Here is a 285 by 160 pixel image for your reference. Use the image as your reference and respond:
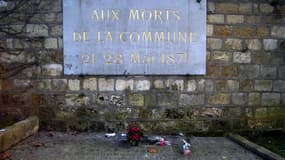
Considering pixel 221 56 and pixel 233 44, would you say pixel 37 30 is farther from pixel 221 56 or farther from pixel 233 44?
pixel 233 44

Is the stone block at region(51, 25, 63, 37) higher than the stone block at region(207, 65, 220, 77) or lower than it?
higher

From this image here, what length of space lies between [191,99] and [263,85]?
48.1 inches

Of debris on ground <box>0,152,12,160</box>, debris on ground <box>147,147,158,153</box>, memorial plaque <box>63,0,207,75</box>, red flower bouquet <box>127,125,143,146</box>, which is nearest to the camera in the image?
debris on ground <box>0,152,12,160</box>

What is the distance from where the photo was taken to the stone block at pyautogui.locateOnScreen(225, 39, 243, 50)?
5.62 m

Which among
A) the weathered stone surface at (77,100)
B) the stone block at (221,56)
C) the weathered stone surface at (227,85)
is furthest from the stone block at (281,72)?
the weathered stone surface at (77,100)

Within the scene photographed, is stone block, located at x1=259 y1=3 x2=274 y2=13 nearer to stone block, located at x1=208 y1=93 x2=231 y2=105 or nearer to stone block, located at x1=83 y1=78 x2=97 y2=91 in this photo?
stone block, located at x1=208 y1=93 x2=231 y2=105

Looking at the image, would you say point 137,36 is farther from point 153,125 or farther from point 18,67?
point 18,67

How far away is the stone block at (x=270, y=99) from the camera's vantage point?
18.8 feet

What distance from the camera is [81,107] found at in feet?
18.2

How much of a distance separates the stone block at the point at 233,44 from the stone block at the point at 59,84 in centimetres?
267

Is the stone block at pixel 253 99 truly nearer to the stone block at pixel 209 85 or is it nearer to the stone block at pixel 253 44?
the stone block at pixel 209 85

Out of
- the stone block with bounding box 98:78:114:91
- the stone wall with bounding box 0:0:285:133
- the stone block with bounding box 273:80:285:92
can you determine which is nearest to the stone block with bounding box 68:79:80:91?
the stone wall with bounding box 0:0:285:133

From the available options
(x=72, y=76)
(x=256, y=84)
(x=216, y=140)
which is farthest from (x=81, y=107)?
(x=256, y=84)

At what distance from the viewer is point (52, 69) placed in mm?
5520
